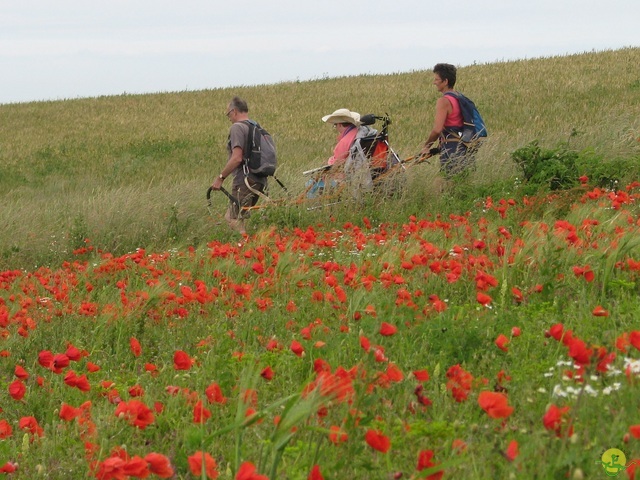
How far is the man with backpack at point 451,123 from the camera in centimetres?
957

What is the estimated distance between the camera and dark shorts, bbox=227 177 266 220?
10.1 meters

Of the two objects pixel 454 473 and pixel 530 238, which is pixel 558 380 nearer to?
pixel 454 473

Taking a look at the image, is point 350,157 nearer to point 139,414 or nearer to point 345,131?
point 345,131

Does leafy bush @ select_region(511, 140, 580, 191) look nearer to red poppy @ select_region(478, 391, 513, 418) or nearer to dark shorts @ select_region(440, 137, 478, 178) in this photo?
dark shorts @ select_region(440, 137, 478, 178)

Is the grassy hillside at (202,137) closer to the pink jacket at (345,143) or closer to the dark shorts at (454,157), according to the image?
the dark shorts at (454,157)

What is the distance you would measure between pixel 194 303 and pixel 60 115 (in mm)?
24754

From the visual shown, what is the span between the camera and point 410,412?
10.4 feet

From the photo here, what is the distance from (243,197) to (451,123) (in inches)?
97.3

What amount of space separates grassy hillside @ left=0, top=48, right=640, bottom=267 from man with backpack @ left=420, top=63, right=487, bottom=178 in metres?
0.58

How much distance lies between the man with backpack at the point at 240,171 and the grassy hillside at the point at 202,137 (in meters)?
0.34

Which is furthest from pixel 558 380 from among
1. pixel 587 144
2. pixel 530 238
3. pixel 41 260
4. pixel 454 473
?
pixel 587 144

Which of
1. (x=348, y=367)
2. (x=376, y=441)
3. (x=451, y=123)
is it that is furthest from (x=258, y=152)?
(x=376, y=441)

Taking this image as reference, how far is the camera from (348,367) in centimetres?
383
